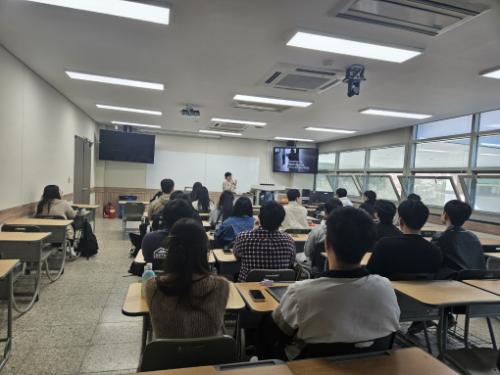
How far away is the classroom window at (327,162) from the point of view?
10.8 meters

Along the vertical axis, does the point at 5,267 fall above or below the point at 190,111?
below

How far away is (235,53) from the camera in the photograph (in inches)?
135

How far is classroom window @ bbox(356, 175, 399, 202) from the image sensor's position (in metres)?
8.01

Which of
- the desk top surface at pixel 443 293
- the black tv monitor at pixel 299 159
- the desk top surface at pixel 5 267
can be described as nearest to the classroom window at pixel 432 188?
the black tv monitor at pixel 299 159

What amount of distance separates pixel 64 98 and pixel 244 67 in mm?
4012

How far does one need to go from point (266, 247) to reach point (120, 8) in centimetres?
222

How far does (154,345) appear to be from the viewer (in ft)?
4.15

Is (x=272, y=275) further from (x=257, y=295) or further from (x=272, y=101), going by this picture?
(x=272, y=101)

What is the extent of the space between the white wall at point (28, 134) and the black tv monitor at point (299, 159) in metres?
6.74

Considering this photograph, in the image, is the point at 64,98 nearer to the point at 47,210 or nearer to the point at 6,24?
the point at 47,210

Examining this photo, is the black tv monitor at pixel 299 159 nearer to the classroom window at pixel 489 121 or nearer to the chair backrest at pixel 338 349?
the classroom window at pixel 489 121

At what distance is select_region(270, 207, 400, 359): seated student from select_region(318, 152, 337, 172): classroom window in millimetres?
9570

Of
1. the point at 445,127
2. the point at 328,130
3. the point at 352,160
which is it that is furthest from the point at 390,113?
the point at 352,160

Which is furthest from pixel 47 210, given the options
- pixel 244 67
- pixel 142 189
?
pixel 142 189
